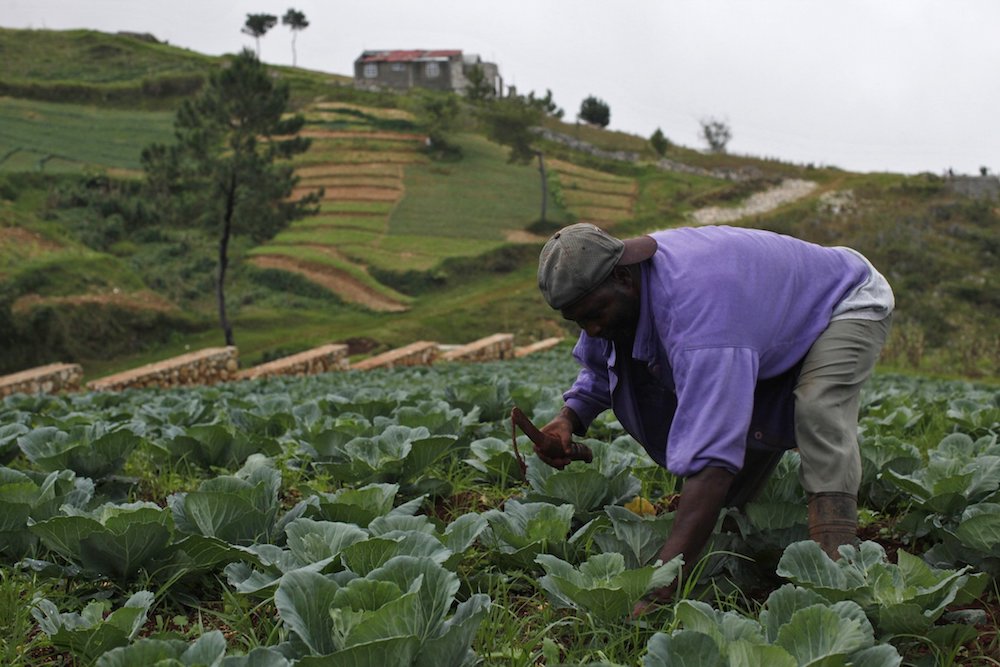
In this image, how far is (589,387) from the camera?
10.7ft

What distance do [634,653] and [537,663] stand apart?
0.27 m

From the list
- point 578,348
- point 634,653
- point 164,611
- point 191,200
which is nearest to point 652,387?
point 578,348

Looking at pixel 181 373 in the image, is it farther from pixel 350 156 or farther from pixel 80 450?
pixel 350 156

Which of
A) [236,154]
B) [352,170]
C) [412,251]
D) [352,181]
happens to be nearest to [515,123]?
[352,181]

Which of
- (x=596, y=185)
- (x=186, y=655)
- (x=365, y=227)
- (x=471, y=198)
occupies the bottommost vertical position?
(x=365, y=227)

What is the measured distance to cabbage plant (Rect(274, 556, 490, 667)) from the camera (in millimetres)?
1792

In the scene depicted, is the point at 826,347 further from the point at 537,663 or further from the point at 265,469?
the point at 265,469

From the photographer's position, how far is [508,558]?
115 inches

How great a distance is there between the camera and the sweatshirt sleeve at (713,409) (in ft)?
7.68

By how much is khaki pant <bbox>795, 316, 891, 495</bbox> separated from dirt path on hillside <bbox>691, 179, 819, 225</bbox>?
130ft

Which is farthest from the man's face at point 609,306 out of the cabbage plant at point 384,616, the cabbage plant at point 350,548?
the cabbage plant at point 384,616

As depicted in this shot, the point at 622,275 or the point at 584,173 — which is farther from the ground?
the point at 584,173

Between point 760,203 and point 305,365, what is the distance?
33966mm

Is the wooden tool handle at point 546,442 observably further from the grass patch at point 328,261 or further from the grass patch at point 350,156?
the grass patch at point 350,156
